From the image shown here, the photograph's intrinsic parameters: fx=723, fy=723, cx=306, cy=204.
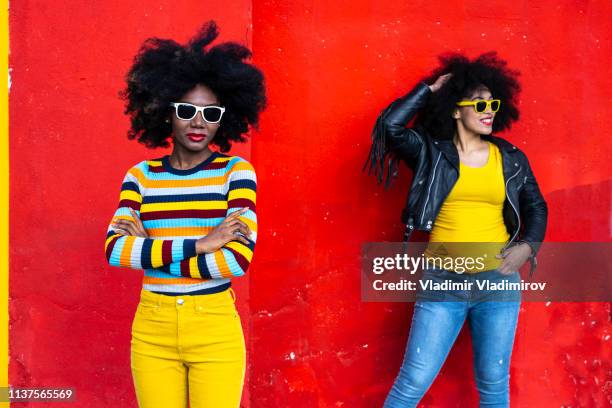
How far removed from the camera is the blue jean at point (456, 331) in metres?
3.56

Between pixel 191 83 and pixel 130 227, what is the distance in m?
0.61

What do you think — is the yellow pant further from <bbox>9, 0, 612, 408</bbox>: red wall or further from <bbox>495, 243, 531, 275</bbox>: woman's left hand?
<bbox>495, 243, 531, 275</bbox>: woman's left hand

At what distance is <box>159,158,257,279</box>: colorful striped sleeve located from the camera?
2.57m

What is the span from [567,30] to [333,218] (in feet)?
5.81

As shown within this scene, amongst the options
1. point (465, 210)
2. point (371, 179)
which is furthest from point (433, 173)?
point (371, 179)

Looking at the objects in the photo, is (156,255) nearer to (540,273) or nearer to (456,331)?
(456,331)

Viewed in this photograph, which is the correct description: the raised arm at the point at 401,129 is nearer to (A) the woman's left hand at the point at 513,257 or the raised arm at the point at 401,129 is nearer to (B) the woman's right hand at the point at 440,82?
(B) the woman's right hand at the point at 440,82

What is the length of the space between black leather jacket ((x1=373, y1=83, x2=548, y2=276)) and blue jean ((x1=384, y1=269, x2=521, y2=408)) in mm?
268

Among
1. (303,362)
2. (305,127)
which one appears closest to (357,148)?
(305,127)

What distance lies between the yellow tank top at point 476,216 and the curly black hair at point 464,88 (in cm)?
30

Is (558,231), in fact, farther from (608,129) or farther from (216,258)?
(216,258)

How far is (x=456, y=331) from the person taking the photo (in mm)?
3660

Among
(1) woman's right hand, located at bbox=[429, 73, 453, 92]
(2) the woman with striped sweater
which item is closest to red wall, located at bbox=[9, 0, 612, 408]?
(1) woman's right hand, located at bbox=[429, 73, 453, 92]
